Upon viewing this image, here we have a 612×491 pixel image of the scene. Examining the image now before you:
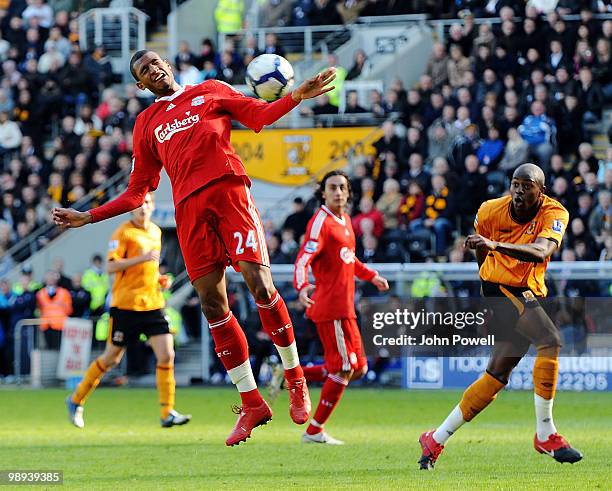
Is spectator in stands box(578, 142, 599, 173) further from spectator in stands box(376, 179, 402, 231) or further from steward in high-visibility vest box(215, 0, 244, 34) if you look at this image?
steward in high-visibility vest box(215, 0, 244, 34)

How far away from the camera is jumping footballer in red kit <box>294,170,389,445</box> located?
40.6 ft

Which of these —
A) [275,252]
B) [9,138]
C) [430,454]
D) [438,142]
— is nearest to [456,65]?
[438,142]

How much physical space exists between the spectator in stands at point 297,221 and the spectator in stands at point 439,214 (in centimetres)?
183

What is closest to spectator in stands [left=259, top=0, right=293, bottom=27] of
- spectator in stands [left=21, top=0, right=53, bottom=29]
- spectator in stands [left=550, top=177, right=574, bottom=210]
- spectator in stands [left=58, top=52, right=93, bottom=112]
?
spectator in stands [left=58, top=52, right=93, bottom=112]

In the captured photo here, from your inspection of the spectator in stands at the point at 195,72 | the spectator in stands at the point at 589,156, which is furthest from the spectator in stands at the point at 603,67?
the spectator in stands at the point at 195,72

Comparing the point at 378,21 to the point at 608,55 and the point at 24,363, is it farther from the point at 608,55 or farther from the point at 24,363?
the point at 24,363

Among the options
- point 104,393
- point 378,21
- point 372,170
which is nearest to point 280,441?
point 104,393

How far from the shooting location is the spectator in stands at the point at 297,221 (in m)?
21.6

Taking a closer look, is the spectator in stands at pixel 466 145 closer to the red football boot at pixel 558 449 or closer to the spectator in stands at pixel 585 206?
the spectator in stands at pixel 585 206

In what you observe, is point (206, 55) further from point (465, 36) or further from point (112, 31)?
point (465, 36)

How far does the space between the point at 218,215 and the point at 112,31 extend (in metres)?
21.1

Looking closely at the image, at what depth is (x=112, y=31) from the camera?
96.8 ft

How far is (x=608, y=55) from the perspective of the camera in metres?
22.5

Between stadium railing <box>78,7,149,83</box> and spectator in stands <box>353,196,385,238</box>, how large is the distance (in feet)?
A: 32.2
